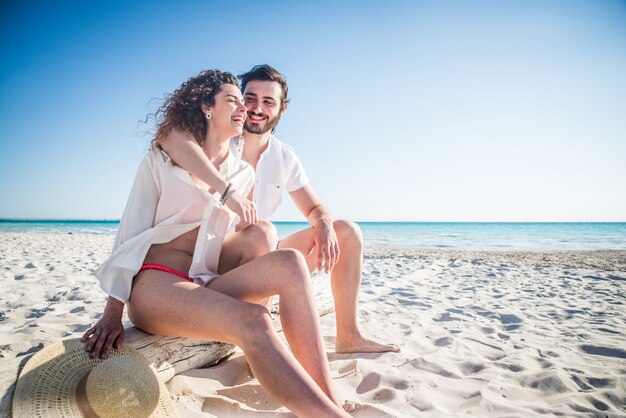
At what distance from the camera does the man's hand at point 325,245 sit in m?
2.33

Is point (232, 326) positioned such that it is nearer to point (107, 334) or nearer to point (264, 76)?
point (107, 334)

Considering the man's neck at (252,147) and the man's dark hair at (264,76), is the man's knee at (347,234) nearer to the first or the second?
the man's neck at (252,147)

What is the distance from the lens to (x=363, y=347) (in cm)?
264

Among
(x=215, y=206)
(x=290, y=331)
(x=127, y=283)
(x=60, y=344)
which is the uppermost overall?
(x=215, y=206)

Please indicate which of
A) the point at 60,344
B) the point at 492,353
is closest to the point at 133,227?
the point at 60,344

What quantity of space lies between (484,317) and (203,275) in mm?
3226

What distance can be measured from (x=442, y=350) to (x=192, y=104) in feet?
8.39

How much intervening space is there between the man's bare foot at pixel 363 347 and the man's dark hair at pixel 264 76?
2.02 meters

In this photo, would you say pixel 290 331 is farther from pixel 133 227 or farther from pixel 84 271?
pixel 84 271

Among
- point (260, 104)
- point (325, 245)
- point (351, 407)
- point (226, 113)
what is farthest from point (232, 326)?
point (260, 104)

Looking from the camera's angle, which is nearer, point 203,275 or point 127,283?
point 127,283

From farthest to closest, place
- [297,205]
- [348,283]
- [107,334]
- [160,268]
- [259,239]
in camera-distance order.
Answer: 1. [297,205]
2. [348,283]
3. [259,239]
4. [160,268]
5. [107,334]

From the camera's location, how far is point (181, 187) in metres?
1.98

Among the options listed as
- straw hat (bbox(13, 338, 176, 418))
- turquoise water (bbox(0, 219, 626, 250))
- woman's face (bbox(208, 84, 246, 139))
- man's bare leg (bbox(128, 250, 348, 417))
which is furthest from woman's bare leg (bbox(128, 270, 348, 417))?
turquoise water (bbox(0, 219, 626, 250))
